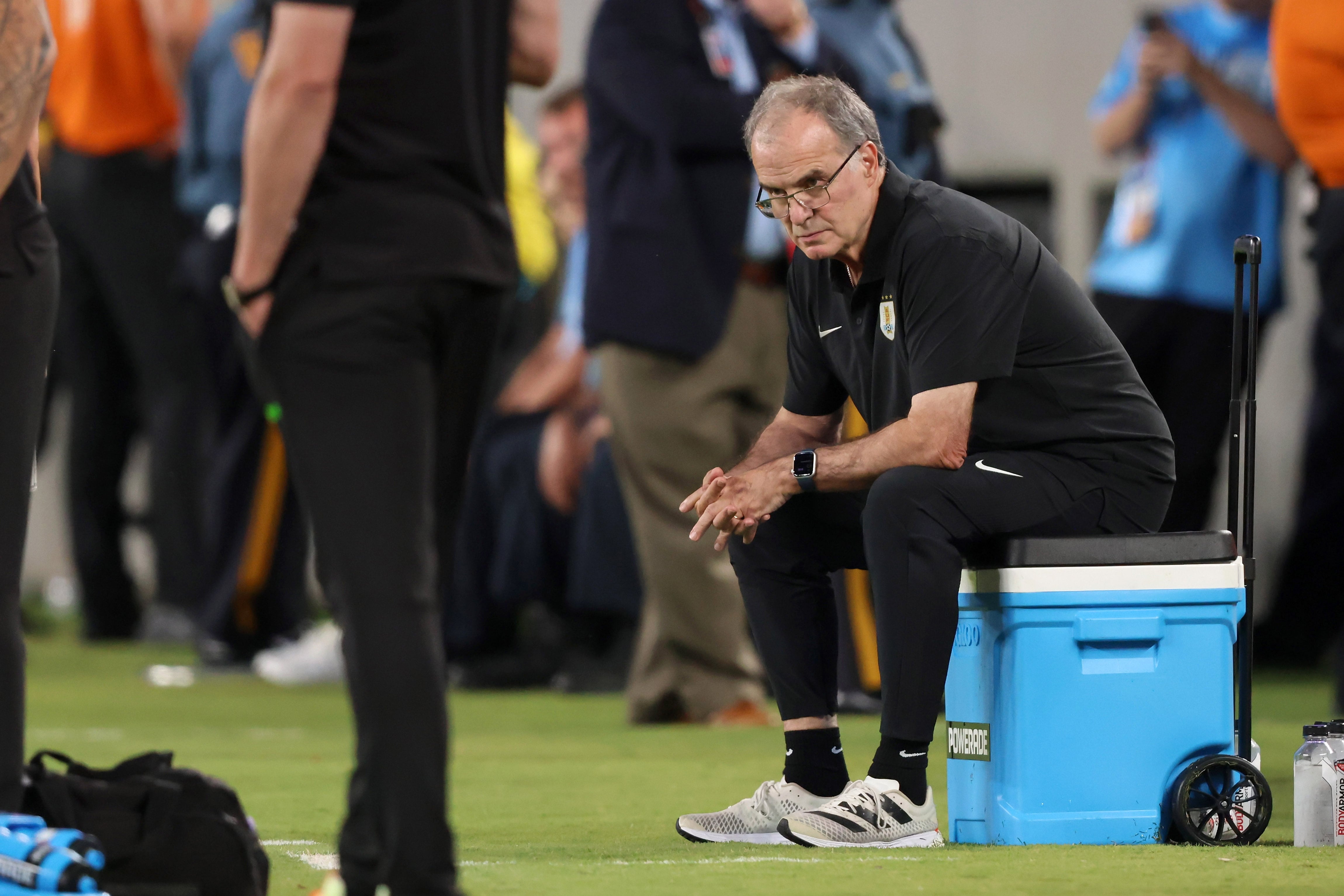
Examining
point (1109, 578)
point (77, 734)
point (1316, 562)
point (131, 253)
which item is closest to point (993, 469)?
point (1109, 578)

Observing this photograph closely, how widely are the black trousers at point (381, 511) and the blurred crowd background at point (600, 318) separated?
76cm

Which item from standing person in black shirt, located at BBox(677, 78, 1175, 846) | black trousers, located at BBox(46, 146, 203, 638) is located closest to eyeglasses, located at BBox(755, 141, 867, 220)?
standing person in black shirt, located at BBox(677, 78, 1175, 846)

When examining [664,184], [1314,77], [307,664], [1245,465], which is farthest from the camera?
[307,664]

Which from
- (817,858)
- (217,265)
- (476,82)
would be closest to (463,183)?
(476,82)

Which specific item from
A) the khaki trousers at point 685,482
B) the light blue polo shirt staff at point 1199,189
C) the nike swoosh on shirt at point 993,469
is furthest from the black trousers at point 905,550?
the light blue polo shirt staff at point 1199,189

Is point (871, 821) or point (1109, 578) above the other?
point (1109, 578)

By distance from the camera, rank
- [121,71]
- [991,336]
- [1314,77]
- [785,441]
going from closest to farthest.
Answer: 1. [991,336]
2. [785,441]
3. [1314,77]
4. [121,71]

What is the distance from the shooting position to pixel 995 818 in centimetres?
333

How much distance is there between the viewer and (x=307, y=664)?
712cm

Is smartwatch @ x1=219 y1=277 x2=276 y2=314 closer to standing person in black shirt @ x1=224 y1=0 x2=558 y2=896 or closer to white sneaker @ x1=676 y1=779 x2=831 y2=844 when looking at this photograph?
standing person in black shirt @ x1=224 y1=0 x2=558 y2=896

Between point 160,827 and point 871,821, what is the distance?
3.54 feet

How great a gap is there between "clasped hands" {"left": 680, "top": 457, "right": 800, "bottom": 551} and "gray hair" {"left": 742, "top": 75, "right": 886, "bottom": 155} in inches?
21.4

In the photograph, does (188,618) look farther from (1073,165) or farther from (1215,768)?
(1215,768)

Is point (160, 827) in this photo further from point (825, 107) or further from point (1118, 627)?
point (825, 107)
